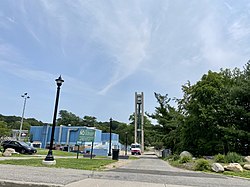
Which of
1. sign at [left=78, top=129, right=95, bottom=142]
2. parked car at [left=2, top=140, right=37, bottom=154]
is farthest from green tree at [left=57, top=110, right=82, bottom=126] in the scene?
sign at [left=78, top=129, right=95, bottom=142]

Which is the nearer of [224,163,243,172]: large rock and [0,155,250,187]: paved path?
[0,155,250,187]: paved path

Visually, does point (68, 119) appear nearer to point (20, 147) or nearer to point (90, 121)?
point (90, 121)

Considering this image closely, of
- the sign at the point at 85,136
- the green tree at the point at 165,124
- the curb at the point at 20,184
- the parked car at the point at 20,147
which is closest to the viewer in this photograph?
the curb at the point at 20,184

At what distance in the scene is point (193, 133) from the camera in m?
26.0

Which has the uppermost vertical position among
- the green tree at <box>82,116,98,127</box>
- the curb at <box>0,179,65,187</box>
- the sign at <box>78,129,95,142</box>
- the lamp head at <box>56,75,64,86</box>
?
the green tree at <box>82,116,98,127</box>

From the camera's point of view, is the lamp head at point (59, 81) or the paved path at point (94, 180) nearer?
the paved path at point (94, 180)

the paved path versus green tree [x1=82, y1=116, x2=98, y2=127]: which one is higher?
green tree [x1=82, y1=116, x2=98, y2=127]

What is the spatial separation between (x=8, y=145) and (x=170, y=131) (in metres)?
22.8

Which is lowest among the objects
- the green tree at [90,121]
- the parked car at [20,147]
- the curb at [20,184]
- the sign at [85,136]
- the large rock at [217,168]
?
the curb at [20,184]

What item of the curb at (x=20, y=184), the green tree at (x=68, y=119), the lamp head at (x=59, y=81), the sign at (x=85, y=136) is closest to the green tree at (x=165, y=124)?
the sign at (x=85, y=136)

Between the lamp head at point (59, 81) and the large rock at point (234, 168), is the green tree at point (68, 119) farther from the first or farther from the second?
the large rock at point (234, 168)

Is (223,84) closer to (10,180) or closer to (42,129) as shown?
(10,180)

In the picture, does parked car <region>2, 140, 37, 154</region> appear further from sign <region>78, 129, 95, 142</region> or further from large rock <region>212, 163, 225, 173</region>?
large rock <region>212, 163, 225, 173</region>

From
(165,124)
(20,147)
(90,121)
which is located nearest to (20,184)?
(20,147)
